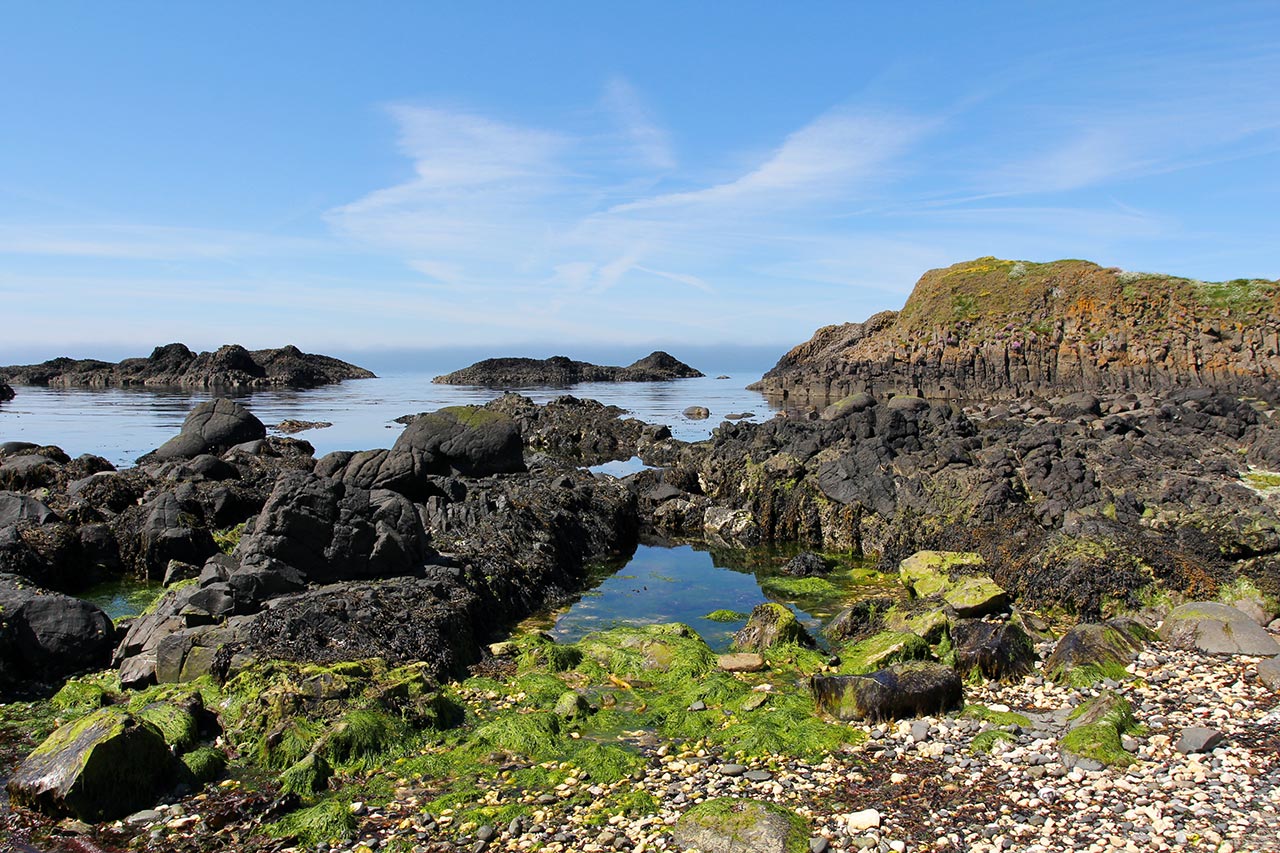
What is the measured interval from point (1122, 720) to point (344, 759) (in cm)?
808

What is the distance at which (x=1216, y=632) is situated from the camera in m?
11.1

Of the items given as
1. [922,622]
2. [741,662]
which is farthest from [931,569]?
[741,662]

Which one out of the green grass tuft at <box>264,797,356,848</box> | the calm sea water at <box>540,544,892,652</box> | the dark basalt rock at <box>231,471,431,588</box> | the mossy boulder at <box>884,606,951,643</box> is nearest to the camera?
the green grass tuft at <box>264,797,356,848</box>

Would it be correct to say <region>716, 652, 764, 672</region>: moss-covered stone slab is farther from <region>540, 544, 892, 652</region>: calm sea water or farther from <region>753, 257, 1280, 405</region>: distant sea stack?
<region>753, 257, 1280, 405</region>: distant sea stack

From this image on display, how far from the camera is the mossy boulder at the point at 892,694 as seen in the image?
31.0 feet

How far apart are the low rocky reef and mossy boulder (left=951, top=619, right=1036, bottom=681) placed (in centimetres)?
5

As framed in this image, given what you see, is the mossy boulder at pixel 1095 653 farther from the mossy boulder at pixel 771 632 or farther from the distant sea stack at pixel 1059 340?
the distant sea stack at pixel 1059 340

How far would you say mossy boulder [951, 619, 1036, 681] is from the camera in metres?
10.7

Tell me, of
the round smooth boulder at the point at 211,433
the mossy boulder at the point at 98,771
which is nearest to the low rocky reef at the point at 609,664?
the mossy boulder at the point at 98,771

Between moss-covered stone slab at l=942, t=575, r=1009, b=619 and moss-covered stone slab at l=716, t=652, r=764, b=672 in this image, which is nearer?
moss-covered stone slab at l=716, t=652, r=764, b=672

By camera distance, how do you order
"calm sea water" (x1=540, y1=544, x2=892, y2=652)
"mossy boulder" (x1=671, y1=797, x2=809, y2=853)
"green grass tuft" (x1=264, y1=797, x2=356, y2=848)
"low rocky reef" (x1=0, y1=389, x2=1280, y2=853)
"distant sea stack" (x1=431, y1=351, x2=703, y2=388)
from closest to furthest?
"mossy boulder" (x1=671, y1=797, x2=809, y2=853), "green grass tuft" (x1=264, y1=797, x2=356, y2=848), "low rocky reef" (x1=0, y1=389, x2=1280, y2=853), "calm sea water" (x1=540, y1=544, x2=892, y2=652), "distant sea stack" (x1=431, y1=351, x2=703, y2=388)

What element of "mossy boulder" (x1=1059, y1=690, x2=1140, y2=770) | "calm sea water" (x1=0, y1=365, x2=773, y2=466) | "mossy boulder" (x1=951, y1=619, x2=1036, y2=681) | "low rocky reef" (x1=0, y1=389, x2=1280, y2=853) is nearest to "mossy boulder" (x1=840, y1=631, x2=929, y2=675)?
"low rocky reef" (x1=0, y1=389, x2=1280, y2=853)

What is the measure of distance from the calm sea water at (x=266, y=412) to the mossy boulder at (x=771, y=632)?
89.2ft

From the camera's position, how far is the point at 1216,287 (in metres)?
65.7
